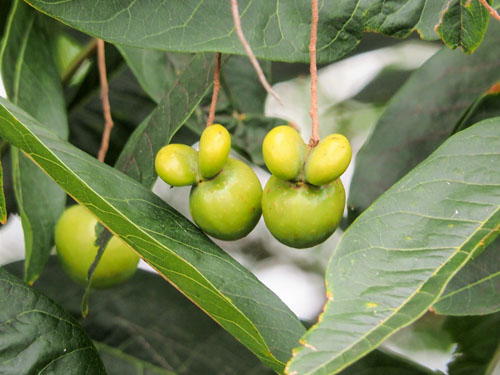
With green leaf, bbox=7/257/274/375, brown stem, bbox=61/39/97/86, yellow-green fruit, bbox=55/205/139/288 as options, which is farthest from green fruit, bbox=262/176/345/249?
brown stem, bbox=61/39/97/86

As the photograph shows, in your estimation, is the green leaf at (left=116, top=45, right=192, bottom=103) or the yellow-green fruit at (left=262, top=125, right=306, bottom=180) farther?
the green leaf at (left=116, top=45, right=192, bottom=103)

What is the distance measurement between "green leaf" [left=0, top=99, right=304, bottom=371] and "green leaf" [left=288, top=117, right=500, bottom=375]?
0.32ft

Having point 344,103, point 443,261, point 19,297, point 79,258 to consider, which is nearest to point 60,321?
point 19,297

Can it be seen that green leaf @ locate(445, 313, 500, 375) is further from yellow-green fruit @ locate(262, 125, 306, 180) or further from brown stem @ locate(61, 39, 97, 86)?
brown stem @ locate(61, 39, 97, 86)

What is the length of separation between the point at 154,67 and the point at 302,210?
1.93 feet

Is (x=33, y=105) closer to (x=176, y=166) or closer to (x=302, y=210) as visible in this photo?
(x=176, y=166)

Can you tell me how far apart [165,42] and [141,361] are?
0.61 meters

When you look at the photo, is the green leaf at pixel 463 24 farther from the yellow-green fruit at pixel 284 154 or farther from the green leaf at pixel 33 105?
the green leaf at pixel 33 105

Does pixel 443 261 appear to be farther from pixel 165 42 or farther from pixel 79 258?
pixel 79 258

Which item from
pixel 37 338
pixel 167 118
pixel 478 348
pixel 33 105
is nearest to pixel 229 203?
pixel 167 118

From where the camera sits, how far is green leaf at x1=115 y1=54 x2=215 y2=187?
905 mm

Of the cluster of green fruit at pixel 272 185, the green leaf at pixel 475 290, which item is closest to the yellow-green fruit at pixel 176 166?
the cluster of green fruit at pixel 272 185

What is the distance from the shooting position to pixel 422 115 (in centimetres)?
122

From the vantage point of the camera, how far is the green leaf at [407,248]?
59 centimetres
